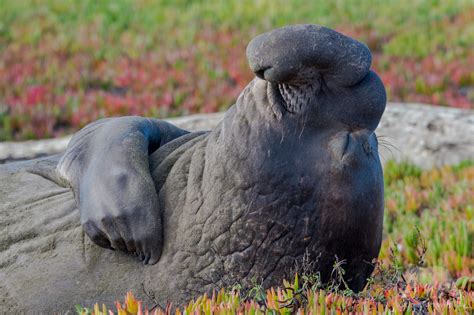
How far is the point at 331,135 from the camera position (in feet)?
9.90

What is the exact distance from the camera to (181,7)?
1762 cm

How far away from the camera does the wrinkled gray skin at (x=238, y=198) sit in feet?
9.69

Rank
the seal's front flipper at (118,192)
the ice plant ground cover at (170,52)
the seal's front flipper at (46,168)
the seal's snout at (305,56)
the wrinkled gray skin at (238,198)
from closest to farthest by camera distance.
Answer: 1. the seal's snout at (305,56)
2. the wrinkled gray skin at (238,198)
3. the seal's front flipper at (118,192)
4. the seal's front flipper at (46,168)
5. the ice plant ground cover at (170,52)

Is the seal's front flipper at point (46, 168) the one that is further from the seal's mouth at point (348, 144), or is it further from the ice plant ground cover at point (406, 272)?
the seal's mouth at point (348, 144)

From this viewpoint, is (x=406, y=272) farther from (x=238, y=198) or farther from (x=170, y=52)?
(x=170, y=52)

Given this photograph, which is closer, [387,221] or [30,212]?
[30,212]

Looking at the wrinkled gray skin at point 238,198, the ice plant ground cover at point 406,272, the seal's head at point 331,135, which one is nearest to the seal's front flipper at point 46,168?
the wrinkled gray skin at point 238,198

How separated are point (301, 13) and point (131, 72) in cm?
457

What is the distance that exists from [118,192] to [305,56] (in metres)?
0.83

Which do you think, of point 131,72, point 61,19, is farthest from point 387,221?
point 61,19

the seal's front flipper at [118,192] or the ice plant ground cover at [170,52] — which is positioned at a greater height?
the seal's front flipper at [118,192]

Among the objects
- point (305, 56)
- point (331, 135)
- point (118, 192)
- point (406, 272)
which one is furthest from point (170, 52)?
point (305, 56)

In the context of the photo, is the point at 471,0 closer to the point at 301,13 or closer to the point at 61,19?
the point at 301,13

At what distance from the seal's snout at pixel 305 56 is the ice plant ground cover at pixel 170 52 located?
327 inches
